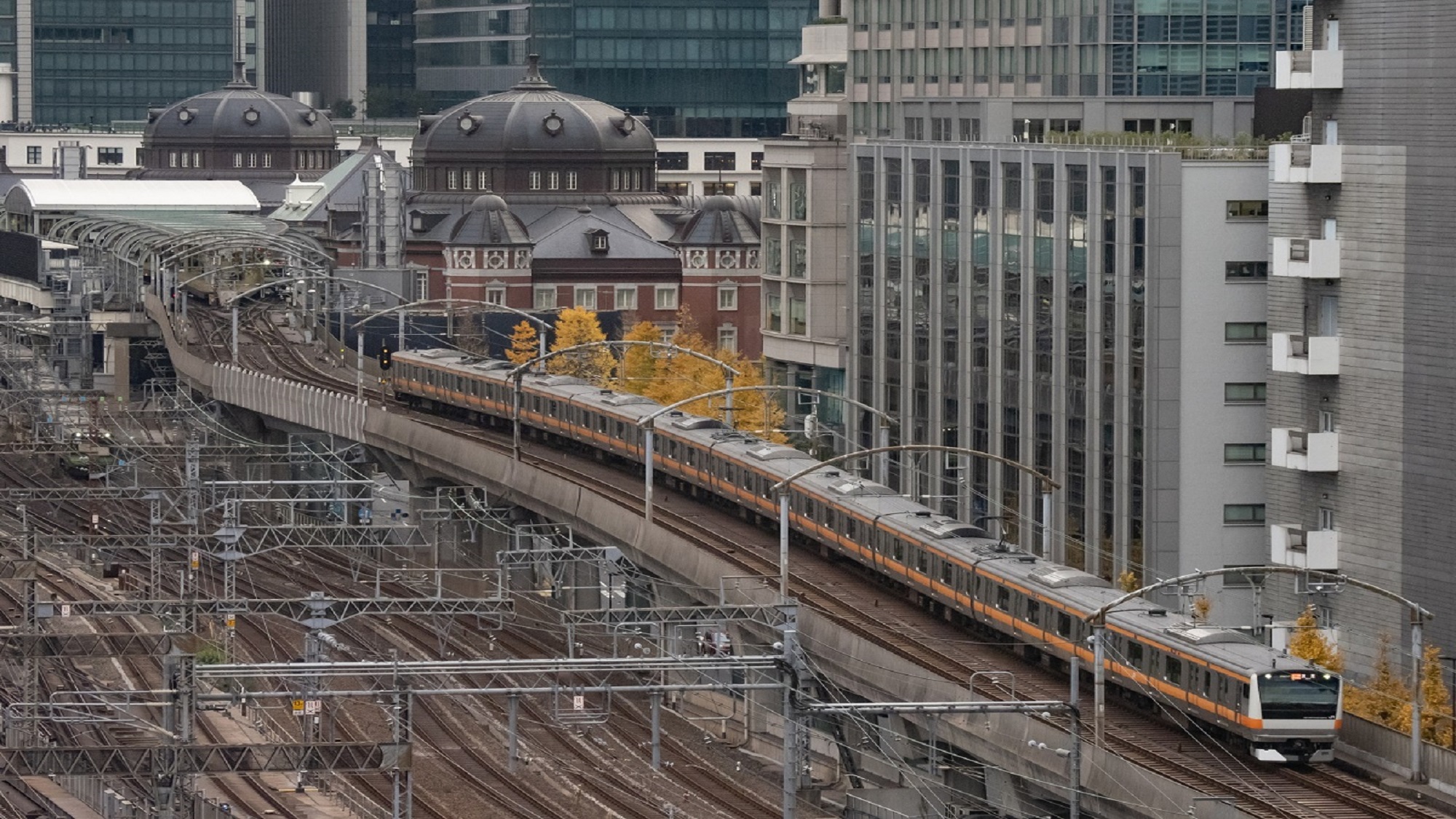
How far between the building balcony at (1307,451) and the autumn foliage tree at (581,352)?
183 feet

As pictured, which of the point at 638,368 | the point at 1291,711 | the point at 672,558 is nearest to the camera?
the point at 1291,711

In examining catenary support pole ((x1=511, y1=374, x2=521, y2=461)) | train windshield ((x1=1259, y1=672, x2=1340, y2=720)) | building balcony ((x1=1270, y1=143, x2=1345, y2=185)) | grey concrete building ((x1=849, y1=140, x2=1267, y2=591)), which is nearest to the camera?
train windshield ((x1=1259, y1=672, x2=1340, y2=720))

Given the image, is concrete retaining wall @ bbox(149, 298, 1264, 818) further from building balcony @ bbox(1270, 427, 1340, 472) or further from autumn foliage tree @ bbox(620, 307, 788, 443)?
building balcony @ bbox(1270, 427, 1340, 472)

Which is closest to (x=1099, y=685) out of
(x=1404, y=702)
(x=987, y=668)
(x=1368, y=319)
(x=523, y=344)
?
(x=1404, y=702)

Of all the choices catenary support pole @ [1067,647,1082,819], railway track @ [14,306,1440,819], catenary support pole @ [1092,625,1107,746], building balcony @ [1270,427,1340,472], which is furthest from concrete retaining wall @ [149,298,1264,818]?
building balcony @ [1270,427,1340,472]

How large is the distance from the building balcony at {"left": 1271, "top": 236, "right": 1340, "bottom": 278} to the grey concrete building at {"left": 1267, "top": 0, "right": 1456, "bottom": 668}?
4 cm

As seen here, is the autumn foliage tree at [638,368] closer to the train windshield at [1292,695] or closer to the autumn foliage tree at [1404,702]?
the autumn foliage tree at [1404,702]

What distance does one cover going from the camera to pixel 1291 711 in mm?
64125

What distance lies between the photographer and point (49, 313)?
19450 centimetres

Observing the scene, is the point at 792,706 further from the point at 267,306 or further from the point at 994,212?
the point at 267,306

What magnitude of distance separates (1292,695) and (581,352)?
322 ft

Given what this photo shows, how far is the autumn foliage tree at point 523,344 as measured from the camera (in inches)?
6673

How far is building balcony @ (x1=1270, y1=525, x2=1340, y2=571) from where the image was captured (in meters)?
85.6

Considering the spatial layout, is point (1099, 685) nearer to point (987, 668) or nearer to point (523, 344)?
point (987, 668)
